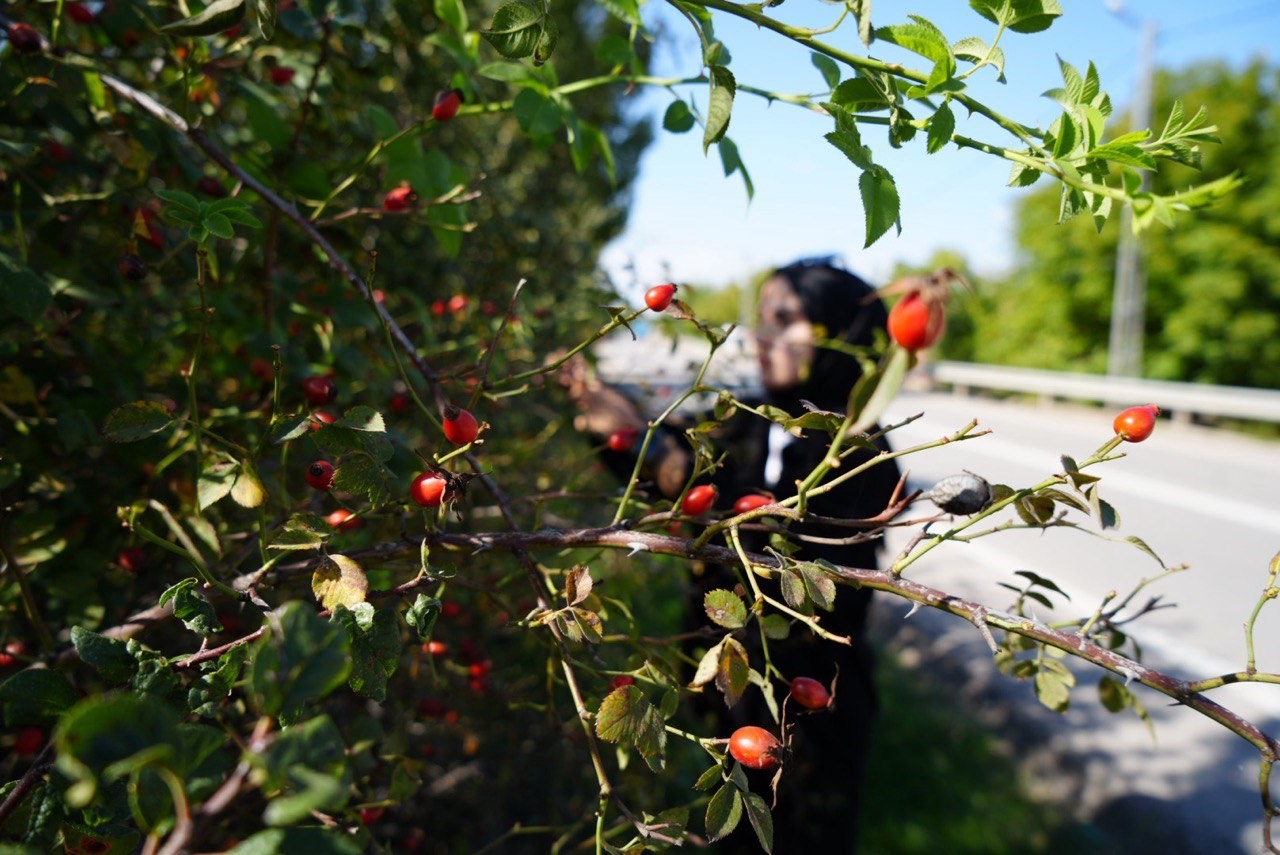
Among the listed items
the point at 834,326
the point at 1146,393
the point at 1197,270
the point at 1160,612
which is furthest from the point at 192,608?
the point at 1197,270

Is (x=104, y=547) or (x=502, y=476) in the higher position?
(x=104, y=547)

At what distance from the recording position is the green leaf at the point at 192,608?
54cm

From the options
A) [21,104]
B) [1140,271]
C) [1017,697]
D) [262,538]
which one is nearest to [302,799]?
[262,538]

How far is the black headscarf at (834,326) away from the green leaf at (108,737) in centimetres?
127

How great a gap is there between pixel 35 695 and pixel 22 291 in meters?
0.45

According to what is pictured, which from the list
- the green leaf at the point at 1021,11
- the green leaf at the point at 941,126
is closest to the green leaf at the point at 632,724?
the green leaf at the point at 941,126

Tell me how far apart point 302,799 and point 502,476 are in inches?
63.0

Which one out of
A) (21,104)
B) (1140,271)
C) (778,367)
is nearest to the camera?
(21,104)

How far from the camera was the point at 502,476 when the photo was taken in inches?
74.0

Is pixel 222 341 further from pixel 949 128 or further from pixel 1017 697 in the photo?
pixel 1017 697

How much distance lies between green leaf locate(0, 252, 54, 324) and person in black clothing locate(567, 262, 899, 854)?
85 cm

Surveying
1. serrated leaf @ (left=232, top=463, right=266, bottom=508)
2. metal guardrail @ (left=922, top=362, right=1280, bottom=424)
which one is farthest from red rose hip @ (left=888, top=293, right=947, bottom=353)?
metal guardrail @ (left=922, top=362, right=1280, bottom=424)

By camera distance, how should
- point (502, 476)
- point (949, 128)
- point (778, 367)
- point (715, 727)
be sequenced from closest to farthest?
1. point (949, 128)
2. point (778, 367)
3. point (715, 727)
4. point (502, 476)

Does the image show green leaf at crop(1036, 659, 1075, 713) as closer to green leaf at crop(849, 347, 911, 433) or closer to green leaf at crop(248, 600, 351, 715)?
green leaf at crop(849, 347, 911, 433)
